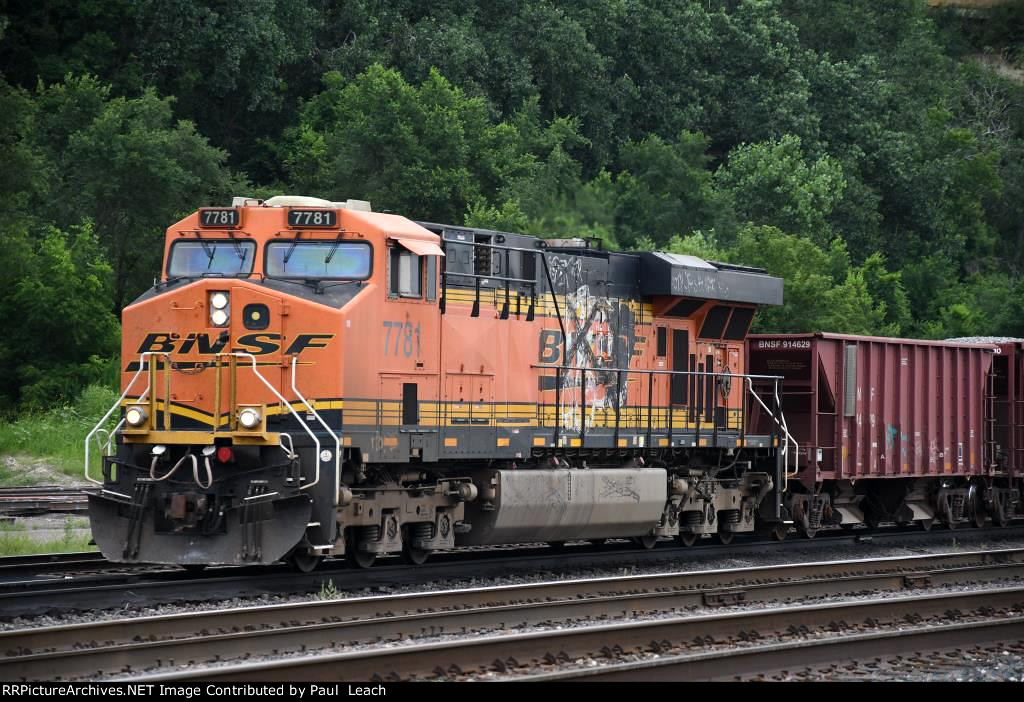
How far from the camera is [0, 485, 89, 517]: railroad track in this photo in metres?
21.1

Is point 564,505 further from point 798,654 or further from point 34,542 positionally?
point 34,542

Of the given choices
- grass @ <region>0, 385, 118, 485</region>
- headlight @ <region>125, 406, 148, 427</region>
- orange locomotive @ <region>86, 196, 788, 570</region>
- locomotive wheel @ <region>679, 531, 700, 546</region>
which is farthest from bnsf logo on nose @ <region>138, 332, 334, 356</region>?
grass @ <region>0, 385, 118, 485</region>

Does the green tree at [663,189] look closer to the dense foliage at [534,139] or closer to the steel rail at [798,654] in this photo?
the dense foliage at [534,139]

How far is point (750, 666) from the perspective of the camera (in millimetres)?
10281

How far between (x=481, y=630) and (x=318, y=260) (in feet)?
15.1

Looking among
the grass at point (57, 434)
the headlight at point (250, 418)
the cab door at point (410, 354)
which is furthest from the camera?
the grass at point (57, 434)

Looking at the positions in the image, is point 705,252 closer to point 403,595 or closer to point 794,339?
point 794,339

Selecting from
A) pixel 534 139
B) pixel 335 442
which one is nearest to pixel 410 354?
pixel 335 442

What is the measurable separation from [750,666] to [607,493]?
7017mm

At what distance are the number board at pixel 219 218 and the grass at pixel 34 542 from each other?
17.5 ft

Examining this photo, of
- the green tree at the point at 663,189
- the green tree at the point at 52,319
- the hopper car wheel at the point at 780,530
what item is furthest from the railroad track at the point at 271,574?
the green tree at the point at 663,189

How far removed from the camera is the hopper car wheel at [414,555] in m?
15.8

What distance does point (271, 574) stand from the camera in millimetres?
14812
